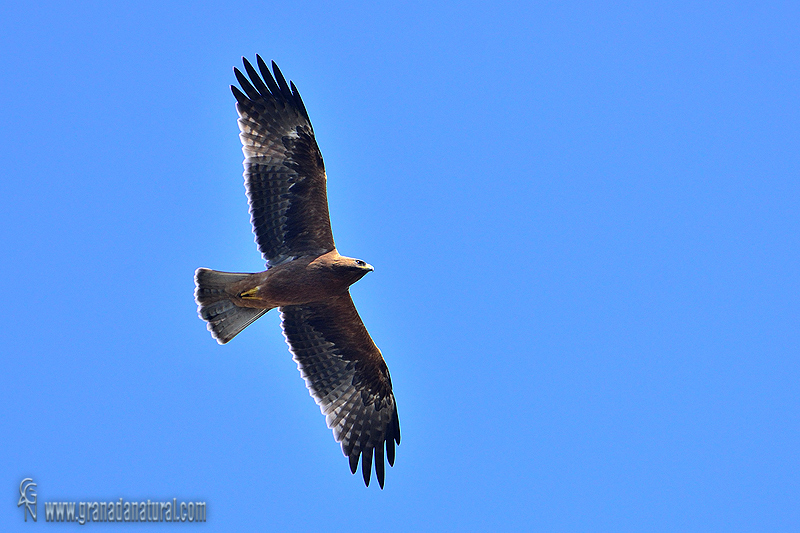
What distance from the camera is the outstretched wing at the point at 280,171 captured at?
1085 centimetres

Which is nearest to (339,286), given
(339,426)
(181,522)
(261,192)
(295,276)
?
(295,276)

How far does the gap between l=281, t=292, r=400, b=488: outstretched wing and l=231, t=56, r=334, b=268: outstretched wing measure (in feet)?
3.74

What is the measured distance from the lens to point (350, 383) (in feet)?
39.5

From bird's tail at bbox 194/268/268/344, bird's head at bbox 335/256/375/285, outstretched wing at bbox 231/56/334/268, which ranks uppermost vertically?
outstretched wing at bbox 231/56/334/268

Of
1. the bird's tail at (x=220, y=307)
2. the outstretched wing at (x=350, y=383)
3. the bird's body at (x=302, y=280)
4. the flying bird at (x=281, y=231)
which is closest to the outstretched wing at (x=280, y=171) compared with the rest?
the flying bird at (x=281, y=231)

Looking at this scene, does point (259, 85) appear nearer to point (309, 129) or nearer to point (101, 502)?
point (309, 129)

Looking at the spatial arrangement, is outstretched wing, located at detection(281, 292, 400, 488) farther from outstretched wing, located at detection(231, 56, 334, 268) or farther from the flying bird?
outstretched wing, located at detection(231, 56, 334, 268)

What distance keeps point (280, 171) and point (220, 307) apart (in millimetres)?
2002

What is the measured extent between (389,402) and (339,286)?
242 centimetres

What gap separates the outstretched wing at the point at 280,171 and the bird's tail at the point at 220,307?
67 cm

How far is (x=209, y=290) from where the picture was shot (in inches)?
434

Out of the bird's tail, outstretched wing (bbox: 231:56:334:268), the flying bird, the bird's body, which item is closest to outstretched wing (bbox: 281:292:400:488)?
the flying bird

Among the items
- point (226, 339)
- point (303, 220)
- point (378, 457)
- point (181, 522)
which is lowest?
point (181, 522)

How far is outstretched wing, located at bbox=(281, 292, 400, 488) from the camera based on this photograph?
1168cm
